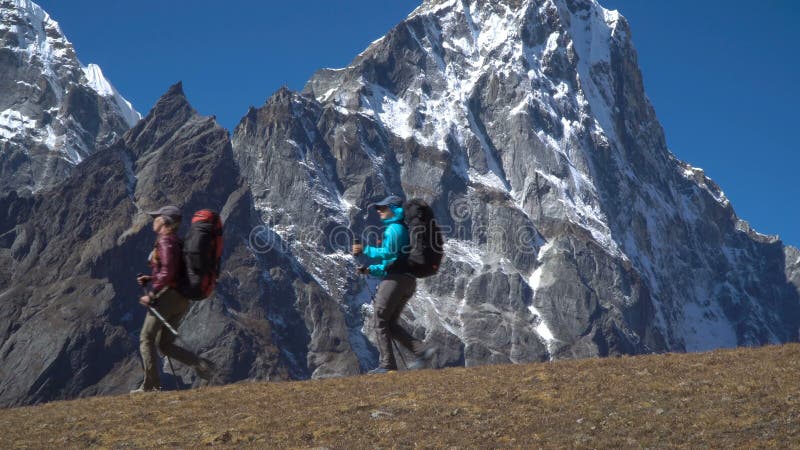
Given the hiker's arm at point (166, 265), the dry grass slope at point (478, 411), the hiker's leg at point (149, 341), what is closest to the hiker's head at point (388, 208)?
the dry grass slope at point (478, 411)

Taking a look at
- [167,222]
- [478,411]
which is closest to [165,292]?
[167,222]

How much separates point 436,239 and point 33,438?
8.99 metres

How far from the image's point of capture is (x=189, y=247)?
22.0m

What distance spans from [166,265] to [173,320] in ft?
4.23

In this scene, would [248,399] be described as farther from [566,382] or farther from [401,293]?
[566,382]

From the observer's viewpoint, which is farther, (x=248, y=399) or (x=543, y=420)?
(x=248, y=399)

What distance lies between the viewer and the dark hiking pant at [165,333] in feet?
73.1

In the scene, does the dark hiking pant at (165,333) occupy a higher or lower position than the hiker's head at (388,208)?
lower

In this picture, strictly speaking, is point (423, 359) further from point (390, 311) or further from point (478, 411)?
point (478, 411)

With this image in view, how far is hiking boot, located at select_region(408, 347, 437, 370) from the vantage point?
2419 cm

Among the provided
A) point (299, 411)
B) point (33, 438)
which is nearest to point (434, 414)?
point (299, 411)

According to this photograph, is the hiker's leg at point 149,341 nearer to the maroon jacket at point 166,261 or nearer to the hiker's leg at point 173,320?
the hiker's leg at point 173,320

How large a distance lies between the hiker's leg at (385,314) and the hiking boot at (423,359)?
1.93 feet

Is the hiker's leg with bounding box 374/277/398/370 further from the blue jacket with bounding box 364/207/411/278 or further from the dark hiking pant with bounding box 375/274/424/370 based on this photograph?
the blue jacket with bounding box 364/207/411/278
